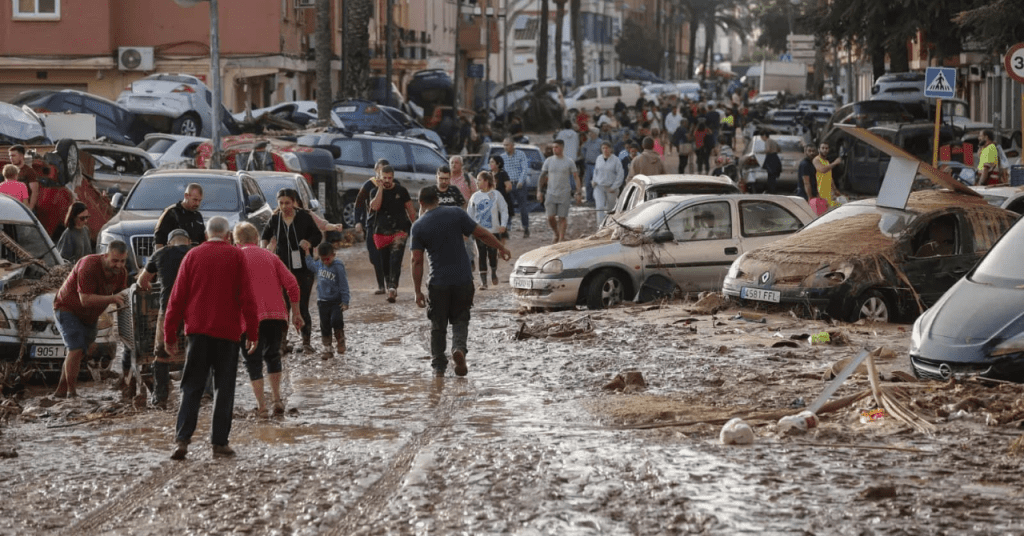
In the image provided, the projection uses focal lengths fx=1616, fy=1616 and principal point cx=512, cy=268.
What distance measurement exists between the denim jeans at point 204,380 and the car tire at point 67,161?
12.7m

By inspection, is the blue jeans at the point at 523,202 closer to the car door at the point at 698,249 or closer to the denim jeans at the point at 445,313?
the car door at the point at 698,249

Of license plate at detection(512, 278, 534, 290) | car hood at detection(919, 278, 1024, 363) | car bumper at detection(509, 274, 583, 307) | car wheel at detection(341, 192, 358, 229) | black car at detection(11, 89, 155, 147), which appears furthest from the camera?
black car at detection(11, 89, 155, 147)

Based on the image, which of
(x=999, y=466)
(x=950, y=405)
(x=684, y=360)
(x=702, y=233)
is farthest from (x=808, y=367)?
(x=702, y=233)

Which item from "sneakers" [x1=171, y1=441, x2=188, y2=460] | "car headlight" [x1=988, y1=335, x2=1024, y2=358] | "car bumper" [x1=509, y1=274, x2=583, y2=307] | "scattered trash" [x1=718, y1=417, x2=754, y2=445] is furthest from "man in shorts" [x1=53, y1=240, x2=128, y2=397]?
"car headlight" [x1=988, y1=335, x2=1024, y2=358]

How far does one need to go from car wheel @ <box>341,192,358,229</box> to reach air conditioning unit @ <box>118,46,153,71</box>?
17.3 m

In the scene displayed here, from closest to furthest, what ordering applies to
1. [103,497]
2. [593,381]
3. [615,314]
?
[103,497], [593,381], [615,314]

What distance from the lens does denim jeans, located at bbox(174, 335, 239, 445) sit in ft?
32.5

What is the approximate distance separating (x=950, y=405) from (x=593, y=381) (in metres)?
3.23

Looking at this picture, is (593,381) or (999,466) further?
(593,381)

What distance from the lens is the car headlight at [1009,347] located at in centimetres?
1078

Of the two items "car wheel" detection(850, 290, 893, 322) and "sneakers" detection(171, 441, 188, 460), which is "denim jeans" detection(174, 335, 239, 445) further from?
"car wheel" detection(850, 290, 893, 322)

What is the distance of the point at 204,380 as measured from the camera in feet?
→ 33.4

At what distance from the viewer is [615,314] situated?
55.4 ft

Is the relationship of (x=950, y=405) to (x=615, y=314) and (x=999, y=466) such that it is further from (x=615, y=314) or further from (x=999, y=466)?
(x=615, y=314)
